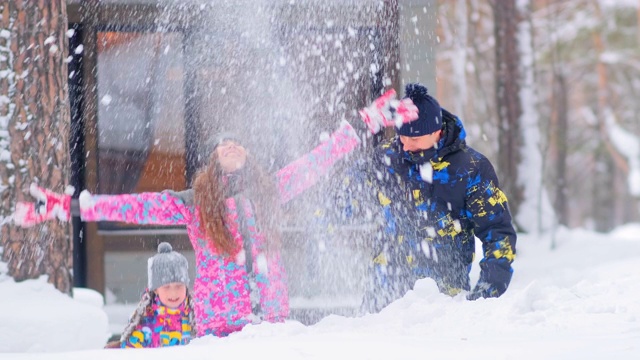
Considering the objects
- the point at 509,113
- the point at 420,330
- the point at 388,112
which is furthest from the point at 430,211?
the point at 509,113

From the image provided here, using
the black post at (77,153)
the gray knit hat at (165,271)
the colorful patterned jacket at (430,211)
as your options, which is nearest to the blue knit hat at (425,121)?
the colorful patterned jacket at (430,211)

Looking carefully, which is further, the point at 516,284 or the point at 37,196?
the point at 516,284

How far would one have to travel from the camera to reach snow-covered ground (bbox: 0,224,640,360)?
341 centimetres

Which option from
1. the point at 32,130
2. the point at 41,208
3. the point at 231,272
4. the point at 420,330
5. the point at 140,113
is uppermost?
the point at 140,113

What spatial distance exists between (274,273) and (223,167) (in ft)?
2.12

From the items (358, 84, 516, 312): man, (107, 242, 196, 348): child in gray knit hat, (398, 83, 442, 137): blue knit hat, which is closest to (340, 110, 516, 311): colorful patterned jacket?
(358, 84, 516, 312): man

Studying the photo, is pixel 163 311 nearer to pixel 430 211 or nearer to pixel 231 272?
pixel 231 272

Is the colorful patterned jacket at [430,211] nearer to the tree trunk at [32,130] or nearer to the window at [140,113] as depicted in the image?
the tree trunk at [32,130]

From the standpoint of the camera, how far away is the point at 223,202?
16.1 feet

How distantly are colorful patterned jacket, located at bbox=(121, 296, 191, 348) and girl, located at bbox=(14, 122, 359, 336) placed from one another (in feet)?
0.54

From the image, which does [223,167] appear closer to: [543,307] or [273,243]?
[273,243]

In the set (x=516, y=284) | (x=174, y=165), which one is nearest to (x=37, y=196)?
(x=174, y=165)

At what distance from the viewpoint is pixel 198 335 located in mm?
4914

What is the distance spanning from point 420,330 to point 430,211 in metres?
0.78
